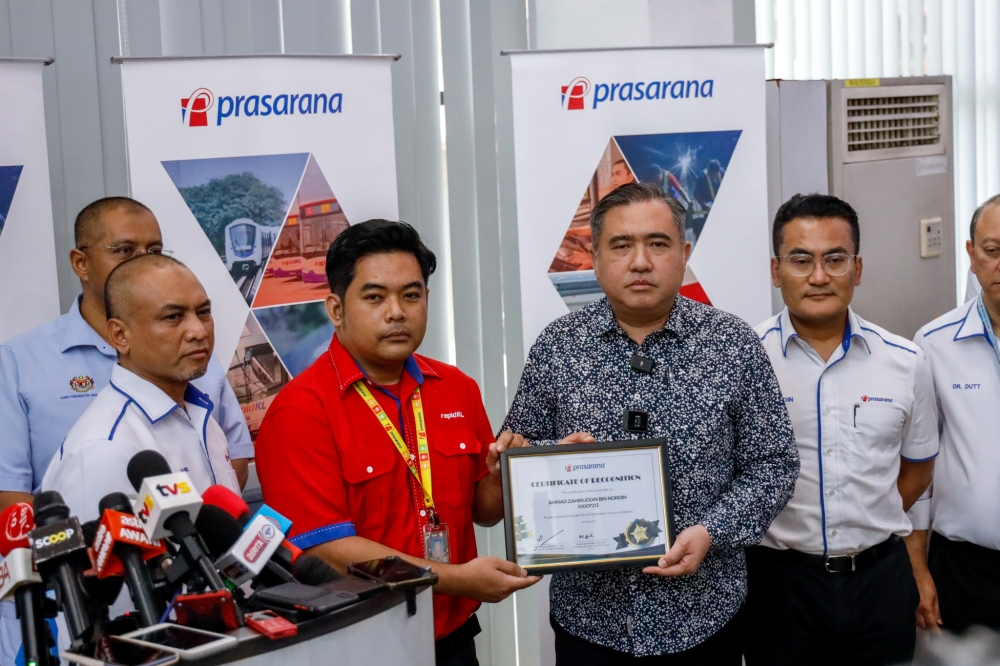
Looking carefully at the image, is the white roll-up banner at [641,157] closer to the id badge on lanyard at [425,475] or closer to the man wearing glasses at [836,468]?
the man wearing glasses at [836,468]

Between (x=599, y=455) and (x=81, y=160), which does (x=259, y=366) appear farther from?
(x=599, y=455)

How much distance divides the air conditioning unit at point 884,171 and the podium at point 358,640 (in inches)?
125

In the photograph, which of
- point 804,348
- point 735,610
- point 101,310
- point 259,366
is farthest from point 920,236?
point 101,310

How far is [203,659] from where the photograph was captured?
124 centimetres

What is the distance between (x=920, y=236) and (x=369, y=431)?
3121mm

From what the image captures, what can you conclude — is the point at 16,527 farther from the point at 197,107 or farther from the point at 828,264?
the point at 828,264

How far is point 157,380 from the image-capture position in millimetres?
2285

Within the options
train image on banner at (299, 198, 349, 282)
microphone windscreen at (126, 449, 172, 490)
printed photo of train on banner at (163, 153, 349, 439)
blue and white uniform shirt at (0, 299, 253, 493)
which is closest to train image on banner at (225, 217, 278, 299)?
printed photo of train on banner at (163, 153, 349, 439)

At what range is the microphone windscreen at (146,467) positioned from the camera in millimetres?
1607

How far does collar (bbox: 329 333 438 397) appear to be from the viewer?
2332 millimetres

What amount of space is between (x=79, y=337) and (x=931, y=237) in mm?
3662

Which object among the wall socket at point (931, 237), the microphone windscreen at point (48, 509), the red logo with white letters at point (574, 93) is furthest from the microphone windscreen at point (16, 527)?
the wall socket at point (931, 237)

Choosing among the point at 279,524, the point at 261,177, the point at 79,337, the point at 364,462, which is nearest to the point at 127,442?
the point at 364,462

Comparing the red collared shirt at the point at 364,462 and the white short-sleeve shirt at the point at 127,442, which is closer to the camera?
the white short-sleeve shirt at the point at 127,442
